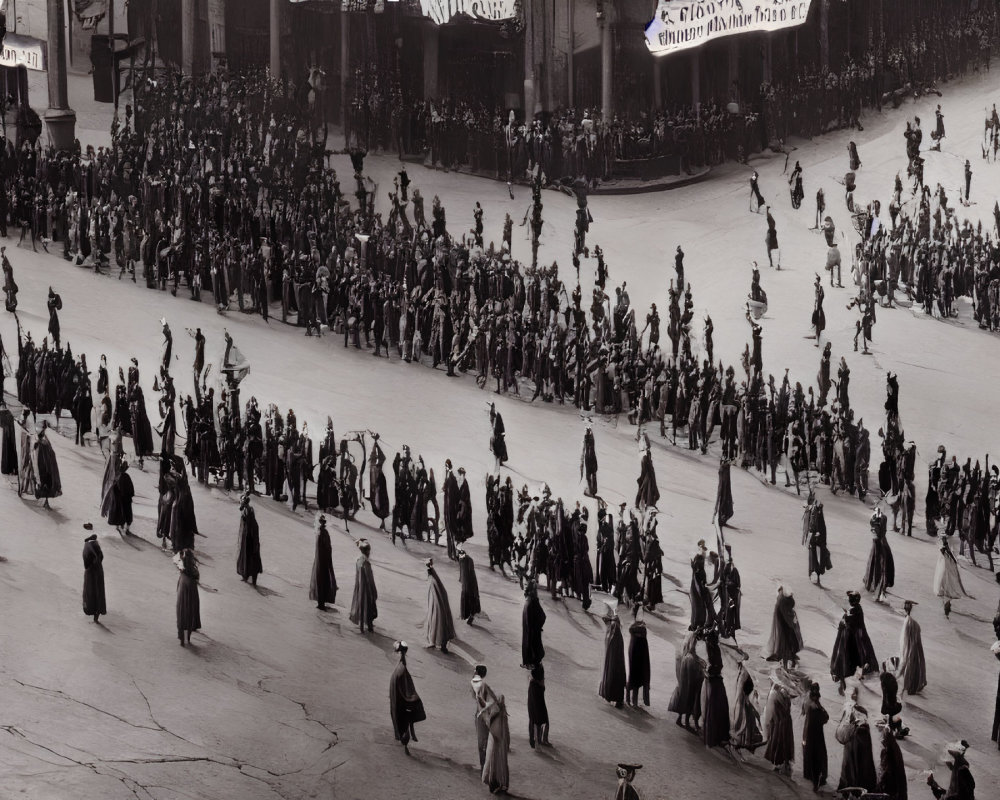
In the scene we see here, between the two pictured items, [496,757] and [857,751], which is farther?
[857,751]

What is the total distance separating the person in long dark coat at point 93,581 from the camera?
11734 millimetres

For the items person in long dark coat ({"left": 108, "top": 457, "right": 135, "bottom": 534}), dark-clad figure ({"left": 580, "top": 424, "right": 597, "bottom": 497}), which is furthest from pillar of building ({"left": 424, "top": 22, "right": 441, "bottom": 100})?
person in long dark coat ({"left": 108, "top": 457, "right": 135, "bottom": 534})

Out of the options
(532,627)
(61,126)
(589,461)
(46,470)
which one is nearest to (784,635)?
(532,627)

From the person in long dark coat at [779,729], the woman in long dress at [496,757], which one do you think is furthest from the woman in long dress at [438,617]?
the person in long dark coat at [779,729]

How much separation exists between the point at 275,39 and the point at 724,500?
935cm

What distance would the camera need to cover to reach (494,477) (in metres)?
15.3

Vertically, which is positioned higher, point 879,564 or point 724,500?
point 724,500

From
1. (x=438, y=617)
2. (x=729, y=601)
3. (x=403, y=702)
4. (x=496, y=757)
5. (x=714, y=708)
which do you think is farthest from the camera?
(x=729, y=601)

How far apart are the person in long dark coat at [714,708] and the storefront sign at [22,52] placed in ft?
38.3

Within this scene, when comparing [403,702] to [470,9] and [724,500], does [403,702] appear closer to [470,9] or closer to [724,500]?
[724,500]

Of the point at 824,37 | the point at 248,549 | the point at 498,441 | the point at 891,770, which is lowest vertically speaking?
the point at 891,770

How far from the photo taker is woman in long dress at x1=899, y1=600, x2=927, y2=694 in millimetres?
12766

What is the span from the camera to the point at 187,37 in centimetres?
2003

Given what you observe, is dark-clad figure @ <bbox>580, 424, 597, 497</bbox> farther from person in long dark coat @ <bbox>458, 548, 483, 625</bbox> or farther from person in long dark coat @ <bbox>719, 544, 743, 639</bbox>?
person in long dark coat @ <bbox>458, 548, 483, 625</bbox>
